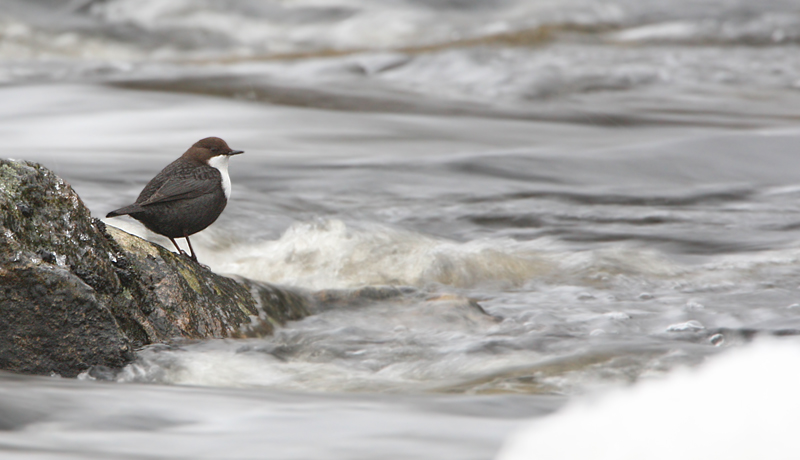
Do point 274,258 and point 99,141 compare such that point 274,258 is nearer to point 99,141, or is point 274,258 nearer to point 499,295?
point 499,295

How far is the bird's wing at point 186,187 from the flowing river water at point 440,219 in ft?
2.34

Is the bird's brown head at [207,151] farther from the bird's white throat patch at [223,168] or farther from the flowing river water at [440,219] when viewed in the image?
the flowing river water at [440,219]

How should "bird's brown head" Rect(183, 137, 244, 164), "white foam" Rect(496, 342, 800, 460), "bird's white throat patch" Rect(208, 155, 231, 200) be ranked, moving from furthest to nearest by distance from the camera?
"bird's brown head" Rect(183, 137, 244, 164)
"bird's white throat patch" Rect(208, 155, 231, 200)
"white foam" Rect(496, 342, 800, 460)

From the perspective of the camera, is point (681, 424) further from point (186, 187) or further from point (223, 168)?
point (223, 168)

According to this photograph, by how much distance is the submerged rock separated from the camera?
3.25 m

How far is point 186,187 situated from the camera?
4.12m

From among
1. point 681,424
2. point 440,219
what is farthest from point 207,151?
point 440,219

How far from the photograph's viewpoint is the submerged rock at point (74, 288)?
3.25 m

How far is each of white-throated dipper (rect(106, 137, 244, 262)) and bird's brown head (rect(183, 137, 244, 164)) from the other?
2cm

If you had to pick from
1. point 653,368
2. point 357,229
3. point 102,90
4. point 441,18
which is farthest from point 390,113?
point 441,18

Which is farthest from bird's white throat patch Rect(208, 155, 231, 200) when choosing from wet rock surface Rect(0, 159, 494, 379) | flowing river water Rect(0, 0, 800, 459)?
flowing river water Rect(0, 0, 800, 459)

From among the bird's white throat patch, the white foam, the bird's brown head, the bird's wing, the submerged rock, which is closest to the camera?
the white foam

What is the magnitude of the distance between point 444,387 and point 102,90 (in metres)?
8.97

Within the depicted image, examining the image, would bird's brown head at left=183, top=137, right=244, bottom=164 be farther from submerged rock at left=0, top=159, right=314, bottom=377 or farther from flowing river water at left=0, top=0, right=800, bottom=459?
flowing river water at left=0, top=0, right=800, bottom=459
